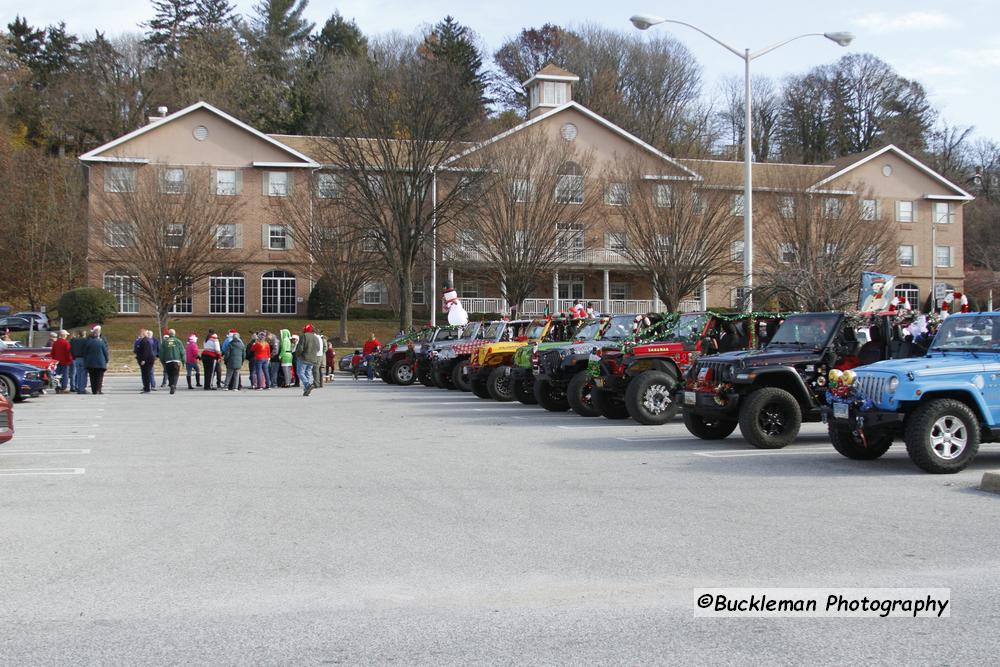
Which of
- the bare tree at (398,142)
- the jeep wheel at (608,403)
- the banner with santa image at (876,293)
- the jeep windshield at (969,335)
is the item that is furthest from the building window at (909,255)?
the jeep windshield at (969,335)

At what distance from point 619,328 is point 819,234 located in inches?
830

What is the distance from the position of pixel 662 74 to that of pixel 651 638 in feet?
244

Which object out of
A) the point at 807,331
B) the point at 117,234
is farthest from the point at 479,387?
the point at 117,234

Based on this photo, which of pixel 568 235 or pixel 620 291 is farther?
pixel 620 291

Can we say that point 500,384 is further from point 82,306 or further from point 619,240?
point 82,306

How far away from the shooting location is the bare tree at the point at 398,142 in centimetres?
3928

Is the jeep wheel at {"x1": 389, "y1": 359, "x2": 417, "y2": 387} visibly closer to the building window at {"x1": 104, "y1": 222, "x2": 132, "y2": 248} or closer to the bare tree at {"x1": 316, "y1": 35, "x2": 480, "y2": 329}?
the bare tree at {"x1": 316, "y1": 35, "x2": 480, "y2": 329}

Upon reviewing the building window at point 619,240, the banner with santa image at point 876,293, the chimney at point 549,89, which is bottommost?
the banner with santa image at point 876,293

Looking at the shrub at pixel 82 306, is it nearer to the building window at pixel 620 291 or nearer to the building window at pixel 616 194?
the building window at pixel 616 194

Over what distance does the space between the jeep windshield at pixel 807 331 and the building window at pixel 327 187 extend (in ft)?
107

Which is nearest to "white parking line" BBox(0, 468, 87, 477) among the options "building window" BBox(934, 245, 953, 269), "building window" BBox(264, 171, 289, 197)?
A: "building window" BBox(264, 171, 289, 197)

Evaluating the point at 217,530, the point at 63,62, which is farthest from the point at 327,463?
the point at 63,62

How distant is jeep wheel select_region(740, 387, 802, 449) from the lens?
13812 millimetres

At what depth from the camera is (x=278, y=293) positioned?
57406mm
